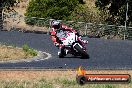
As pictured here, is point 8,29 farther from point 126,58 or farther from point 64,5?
point 126,58

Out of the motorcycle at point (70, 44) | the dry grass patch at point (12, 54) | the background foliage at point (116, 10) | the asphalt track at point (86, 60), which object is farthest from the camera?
the background foliage at point (116, 10)

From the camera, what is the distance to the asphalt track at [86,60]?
68.5ft

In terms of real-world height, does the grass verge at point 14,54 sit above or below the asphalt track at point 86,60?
above

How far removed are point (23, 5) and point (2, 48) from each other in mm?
37746

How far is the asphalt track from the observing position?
20.9 metres

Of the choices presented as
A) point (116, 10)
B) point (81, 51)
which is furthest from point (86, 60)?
point (116, 10)

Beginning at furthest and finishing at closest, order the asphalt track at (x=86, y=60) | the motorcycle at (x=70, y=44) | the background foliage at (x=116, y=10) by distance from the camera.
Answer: the background foliage at (x=116, y=10), the motorcycle at (x=70, y=44), the asphalt track at (x=86, y=60)

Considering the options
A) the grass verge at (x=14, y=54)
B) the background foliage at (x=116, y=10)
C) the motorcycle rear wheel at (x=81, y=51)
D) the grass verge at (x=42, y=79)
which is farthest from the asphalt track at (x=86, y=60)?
the background foliage at (x=116, y=10)

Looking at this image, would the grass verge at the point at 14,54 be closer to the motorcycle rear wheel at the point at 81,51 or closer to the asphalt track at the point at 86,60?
the asphalt track at the point at 86,60

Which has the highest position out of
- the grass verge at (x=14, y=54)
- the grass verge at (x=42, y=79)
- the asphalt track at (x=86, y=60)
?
the grass verge at (x=42, y=79)

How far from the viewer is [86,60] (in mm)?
23562

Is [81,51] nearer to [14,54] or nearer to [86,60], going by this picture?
[86,60]

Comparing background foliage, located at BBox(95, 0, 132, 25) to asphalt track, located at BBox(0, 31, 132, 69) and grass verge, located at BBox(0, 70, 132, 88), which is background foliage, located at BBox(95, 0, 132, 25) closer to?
asphalt track, located at BBox(0, 31, 132, 69)

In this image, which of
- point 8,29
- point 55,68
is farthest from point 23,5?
point 55,68
